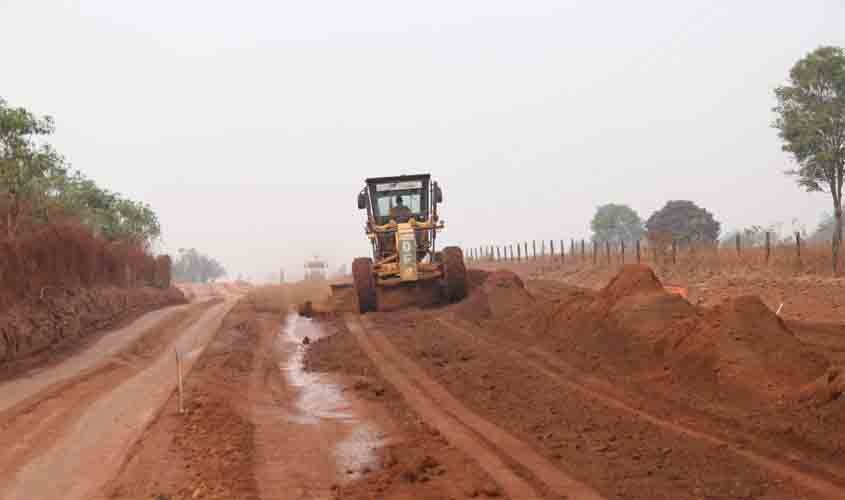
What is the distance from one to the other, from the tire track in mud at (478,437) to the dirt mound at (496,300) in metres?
5.16

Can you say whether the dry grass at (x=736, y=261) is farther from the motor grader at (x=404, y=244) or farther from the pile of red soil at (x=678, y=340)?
the pile of red soil at (x=678, y=340)

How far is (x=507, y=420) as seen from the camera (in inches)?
294

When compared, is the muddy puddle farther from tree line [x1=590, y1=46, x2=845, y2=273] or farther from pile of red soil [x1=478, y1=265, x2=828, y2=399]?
tree line [x1=590, y1=46, x2=845, y2=273]

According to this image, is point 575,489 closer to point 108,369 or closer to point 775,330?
point 775,330

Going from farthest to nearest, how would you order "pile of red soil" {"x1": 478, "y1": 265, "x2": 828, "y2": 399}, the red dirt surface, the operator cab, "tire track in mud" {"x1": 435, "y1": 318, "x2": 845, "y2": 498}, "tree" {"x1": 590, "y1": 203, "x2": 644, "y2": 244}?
"tree" {"x1": 590, "y1": 203, "x2": 644, "y2": 244}, the operator cab, "pile of red soil" {"x1": 478, "y1": 265, "x2": 828, "y2": 399}, the red dirt surface, "tire track in mud" {"x1": 435, "y1": 318, "x2": 845, "y2": 498}

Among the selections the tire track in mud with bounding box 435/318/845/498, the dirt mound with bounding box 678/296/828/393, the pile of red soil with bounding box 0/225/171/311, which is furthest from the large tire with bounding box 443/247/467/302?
the dirt mound with bounding box 678/296/828/393

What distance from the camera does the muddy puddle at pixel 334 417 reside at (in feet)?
21.2

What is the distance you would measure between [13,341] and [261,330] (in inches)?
208

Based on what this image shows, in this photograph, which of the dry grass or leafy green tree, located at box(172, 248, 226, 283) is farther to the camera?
leafy green tree, located at box(172, 248, 226, 283)

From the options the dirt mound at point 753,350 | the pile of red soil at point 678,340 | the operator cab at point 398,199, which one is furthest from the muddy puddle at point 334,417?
the operator cab at point 398,199

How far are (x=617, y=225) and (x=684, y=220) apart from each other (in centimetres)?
2320

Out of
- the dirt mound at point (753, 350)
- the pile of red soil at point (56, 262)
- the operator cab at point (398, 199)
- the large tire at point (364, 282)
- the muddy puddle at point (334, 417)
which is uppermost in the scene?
the operator cab at point (398, 199)

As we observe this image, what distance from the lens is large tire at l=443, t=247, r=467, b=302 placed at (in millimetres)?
18750

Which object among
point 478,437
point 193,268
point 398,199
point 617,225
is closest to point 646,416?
point 478,437
